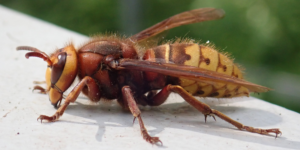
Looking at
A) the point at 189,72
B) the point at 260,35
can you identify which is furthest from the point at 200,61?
the point at 260,35

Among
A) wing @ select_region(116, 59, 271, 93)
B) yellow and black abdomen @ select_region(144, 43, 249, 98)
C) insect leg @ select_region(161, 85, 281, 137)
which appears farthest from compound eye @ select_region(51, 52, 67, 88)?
insect leg @ select_region(161, 85, 281, 137)

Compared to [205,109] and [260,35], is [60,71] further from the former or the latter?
[260,35]

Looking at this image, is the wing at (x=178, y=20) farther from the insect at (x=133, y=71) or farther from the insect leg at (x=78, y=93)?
the insect leg at (x=78, y=93)

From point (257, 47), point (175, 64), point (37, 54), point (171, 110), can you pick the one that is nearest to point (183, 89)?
point (175, 64)

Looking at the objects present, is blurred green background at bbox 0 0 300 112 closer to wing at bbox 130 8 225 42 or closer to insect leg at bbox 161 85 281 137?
wing at bbox 130 8 225 42

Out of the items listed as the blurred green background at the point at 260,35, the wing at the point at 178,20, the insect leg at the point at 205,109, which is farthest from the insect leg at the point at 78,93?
the blurred green background at the point at 260,35

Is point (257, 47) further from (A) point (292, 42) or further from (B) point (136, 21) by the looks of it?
(B) point (136, 21)
